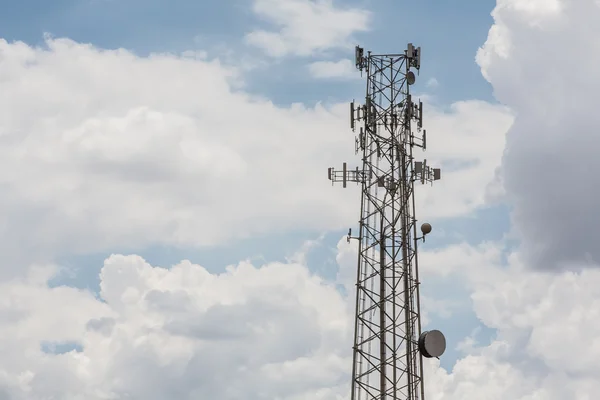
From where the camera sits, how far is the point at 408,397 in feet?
229

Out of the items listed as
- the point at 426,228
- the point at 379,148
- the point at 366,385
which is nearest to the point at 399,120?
the point at 379,148

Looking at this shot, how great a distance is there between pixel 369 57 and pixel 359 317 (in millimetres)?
17740

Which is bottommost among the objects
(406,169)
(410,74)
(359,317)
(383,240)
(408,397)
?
(408,397)

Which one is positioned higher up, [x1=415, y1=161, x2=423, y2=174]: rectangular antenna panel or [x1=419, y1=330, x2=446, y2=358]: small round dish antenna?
[x1=415, y1=161, x2=423, y2=174]: rectangular antenna panel

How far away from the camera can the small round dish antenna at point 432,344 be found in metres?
69.5

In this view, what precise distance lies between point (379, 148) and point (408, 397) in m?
16.4

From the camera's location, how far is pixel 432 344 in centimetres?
6969

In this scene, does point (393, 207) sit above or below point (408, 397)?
above

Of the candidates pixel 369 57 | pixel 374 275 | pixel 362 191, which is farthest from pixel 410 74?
pixel 374 275

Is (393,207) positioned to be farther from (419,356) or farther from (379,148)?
(419,356)

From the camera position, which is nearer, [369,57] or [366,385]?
[366,385]

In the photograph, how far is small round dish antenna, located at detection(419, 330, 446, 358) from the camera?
69500mm

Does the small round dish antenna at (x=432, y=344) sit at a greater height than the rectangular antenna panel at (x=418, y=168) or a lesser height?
lesser

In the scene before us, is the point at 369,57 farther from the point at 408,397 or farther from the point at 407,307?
the point at 408,397
